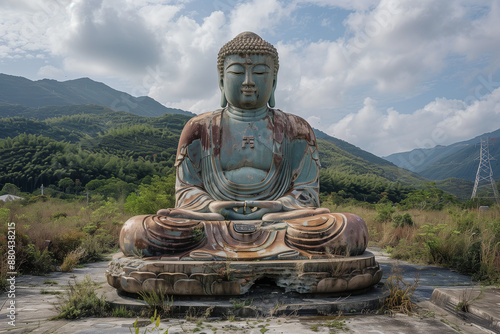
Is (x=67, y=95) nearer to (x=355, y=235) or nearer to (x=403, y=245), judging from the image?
(x=403, y=245)

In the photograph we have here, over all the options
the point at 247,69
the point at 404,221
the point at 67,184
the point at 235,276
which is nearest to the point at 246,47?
the point at 247,69

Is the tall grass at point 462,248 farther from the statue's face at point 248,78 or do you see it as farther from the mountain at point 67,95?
the mountain at point 67,95

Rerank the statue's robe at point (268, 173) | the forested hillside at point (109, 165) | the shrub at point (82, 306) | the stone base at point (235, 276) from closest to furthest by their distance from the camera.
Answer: the shrub at point (82, 306) → the stone base at point (235, 276) → the statue's robe at point (268, 173) → the forested hillside at point (109, 165)

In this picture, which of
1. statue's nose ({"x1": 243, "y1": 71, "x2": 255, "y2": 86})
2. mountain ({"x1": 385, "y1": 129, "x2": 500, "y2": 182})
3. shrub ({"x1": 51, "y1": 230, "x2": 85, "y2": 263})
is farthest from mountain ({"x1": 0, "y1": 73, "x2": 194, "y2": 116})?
statue's nose ({"x1": 243, "y1": 71, "x2": 255, "y2": 86})

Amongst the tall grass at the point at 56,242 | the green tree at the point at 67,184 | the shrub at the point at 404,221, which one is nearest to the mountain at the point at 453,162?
the green tree at the point at 67,184

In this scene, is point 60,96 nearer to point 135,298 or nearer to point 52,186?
point 52,186

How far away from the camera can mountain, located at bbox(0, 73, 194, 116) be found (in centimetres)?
13325

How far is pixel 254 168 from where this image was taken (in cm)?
566

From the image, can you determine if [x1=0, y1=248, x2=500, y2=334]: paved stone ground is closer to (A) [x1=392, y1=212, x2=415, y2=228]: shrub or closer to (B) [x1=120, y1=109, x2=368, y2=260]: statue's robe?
(B) [x1=120, y1=109, x2=368, y2=260]: statue's robe

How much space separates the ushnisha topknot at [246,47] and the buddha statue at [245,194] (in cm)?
1

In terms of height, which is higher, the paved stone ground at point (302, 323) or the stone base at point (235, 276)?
the stone base at point (235, 276)

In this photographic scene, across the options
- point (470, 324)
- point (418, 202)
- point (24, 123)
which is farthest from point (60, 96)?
point (470, 324)

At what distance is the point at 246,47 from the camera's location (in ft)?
18.4

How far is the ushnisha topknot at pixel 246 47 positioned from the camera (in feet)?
18.4
